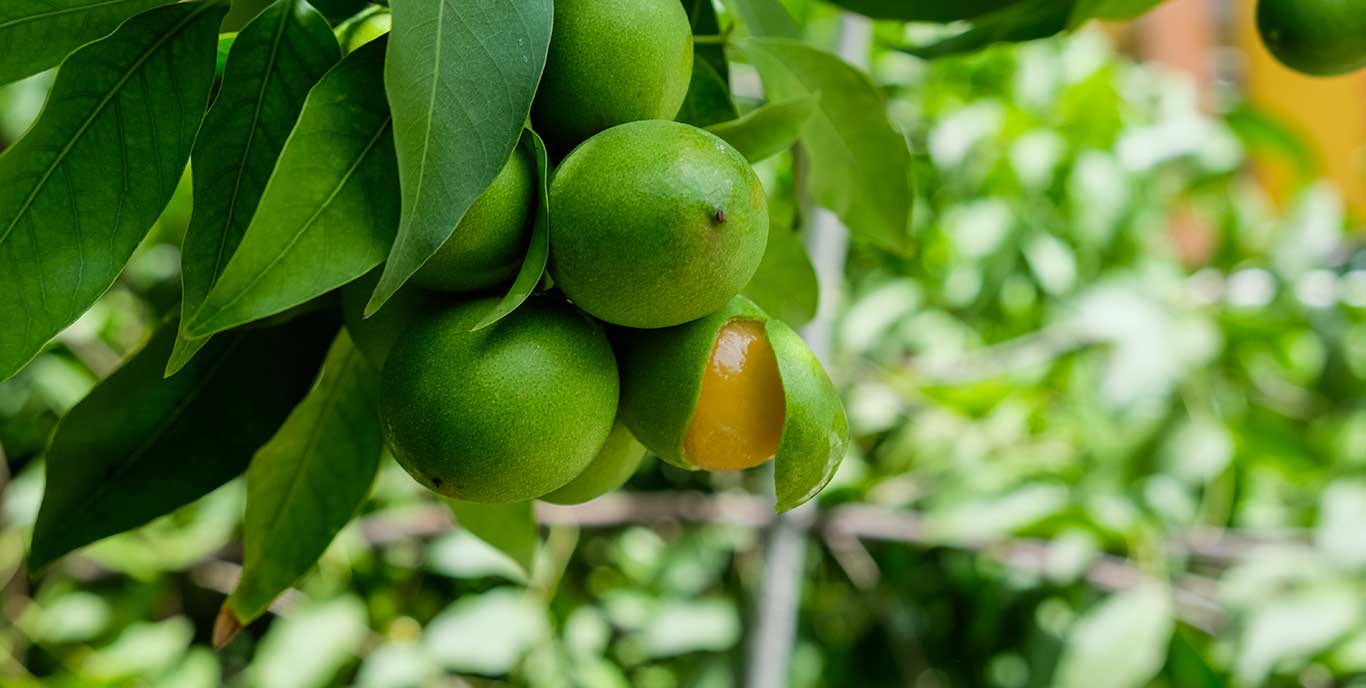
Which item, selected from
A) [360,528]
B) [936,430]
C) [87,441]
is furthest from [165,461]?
[936,430]

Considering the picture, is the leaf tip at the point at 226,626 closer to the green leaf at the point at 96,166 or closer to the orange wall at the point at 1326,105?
the green leaf at the point at 96,166

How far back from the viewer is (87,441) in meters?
0.41

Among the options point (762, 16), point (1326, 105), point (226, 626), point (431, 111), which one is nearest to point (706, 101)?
point (762, 16)

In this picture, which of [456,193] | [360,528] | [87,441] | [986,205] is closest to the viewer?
[456,193]

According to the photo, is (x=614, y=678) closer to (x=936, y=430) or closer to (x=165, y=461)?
(x=936, y=430)

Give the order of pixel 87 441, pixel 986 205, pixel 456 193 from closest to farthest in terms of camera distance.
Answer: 1. pixel 456 193
2. pixel 87 441
3. pixel 986 205

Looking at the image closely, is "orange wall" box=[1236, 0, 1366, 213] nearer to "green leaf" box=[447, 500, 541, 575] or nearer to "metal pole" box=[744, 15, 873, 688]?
"metal pole" box=[744, 15, 873, 688]

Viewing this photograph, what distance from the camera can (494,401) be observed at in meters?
0.30

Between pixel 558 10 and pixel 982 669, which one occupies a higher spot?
pixel 558 10

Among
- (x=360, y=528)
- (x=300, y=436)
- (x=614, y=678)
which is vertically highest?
(x=300, y=436)

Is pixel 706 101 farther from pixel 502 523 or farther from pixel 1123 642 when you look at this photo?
pixel 1123 642

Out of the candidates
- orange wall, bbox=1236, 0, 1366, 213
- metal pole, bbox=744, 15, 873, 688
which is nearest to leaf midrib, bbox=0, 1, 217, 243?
metal pole, bbox=744, 15, 873, 688

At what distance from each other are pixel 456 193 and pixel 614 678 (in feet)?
3.07

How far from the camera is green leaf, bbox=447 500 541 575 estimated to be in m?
0.43
